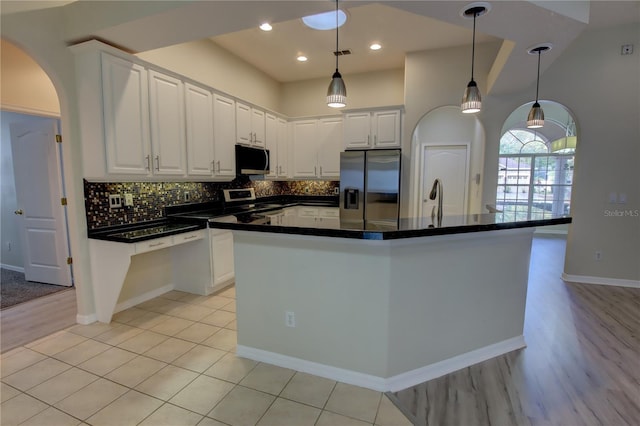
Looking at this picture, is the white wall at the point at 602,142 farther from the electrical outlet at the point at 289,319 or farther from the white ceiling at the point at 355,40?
the electrical outlet at the point at 289,319

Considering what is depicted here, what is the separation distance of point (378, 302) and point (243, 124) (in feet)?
11.0

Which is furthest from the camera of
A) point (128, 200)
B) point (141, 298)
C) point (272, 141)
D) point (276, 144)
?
point (276, 144)

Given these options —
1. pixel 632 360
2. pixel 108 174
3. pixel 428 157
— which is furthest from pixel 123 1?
pixel 428 157

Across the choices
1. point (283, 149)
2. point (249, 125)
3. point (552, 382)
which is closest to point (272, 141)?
point (283, 149)

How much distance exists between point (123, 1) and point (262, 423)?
3174mm

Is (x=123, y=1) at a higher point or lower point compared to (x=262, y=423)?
higher

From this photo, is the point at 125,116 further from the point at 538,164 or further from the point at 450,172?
the point at 538,164

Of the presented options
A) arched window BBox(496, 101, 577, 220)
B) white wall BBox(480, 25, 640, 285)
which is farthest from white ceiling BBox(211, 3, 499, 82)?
arched window BBox(496, 101, 577, 220)

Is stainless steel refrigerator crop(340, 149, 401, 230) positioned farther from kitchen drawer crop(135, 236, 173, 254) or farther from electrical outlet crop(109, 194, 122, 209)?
electrical outlet crop(109, 194, 122, 209)

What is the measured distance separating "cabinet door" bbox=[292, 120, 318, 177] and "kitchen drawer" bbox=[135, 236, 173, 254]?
9.40 feet

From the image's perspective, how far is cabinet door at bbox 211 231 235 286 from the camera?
3.60 metres

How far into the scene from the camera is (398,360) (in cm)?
201

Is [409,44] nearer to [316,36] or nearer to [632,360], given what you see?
[316,36]

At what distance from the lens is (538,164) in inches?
313
